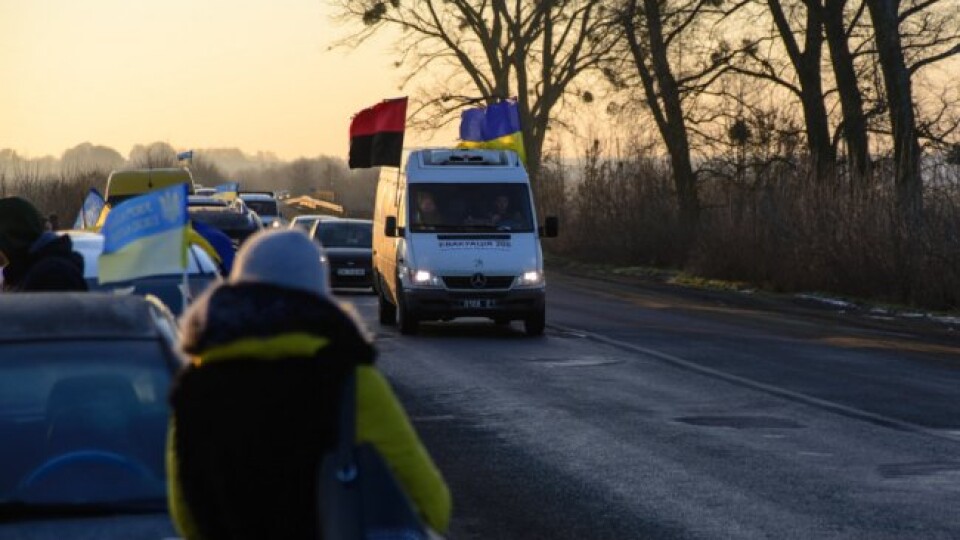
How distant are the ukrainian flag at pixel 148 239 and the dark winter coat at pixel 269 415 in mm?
3636

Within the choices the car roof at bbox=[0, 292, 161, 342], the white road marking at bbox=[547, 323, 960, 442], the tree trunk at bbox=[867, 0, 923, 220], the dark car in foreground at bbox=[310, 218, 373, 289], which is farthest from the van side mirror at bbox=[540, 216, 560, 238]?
the car roof at bbox=[0, 292, 161, 342]

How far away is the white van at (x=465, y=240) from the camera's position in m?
26.1

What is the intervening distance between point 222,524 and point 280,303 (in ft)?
1.60

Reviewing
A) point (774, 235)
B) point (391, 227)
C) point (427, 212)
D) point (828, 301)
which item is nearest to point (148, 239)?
point (391, 227)

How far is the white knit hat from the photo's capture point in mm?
4824

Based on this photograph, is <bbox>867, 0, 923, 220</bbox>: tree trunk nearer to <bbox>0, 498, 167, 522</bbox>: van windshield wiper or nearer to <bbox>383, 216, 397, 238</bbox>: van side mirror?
<bbox>383, 216, 397, 238</bbox>: van side mirror

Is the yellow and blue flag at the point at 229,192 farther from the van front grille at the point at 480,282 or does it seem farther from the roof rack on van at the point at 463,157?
the van front grille at the point at 480,282

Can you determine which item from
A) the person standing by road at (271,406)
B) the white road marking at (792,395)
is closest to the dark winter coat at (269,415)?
the person standing by road at (271,406)

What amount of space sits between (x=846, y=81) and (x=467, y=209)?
17.3 meters

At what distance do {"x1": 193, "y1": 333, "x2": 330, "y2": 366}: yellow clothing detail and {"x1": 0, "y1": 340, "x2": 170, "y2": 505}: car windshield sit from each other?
181 cm

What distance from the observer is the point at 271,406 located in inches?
186

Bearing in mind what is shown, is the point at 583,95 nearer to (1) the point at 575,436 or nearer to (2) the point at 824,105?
(2) the point at 824,105

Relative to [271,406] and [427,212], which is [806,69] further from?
[271,406]

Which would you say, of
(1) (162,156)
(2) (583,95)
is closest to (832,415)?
(2) (583,95)
